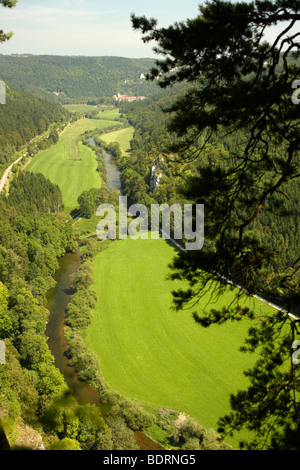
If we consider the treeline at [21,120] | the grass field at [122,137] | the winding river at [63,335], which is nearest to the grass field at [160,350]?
the winding river at [63,335]

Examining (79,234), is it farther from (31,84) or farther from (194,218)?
(31,84)

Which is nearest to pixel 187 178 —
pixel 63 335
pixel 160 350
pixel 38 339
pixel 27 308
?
pixel 38 339

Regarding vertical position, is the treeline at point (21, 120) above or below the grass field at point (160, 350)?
above

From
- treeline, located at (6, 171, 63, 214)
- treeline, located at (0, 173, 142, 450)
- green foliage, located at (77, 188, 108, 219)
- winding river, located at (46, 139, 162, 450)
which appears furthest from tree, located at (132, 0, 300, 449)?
green foliage, located at (77, 188, 108, 219)

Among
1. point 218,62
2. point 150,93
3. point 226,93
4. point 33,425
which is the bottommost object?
point 33,425

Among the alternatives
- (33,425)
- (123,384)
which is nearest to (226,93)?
(33,425)

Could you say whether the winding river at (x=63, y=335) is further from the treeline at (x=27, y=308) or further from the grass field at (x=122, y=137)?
the grass field at (x=122, y=137)
